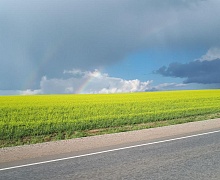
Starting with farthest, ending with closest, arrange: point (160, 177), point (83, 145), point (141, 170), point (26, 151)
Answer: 1. point (83, 145)
2. point (26, 151)
3. point (141, 170)
4. point (160, 177)

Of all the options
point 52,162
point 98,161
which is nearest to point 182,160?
point 98,161

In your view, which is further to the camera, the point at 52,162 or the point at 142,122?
the point at 142,122

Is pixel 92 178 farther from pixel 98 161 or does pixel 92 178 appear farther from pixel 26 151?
pixel 26 151

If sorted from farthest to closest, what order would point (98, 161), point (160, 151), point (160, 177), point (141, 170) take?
point (160, 151), point (98, 161), point (141, 170), point (160, 177)

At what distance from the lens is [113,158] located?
7.63 meters

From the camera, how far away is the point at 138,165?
676 cm

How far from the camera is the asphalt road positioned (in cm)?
604

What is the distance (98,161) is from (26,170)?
1655 millimetres

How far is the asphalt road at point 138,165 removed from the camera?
6.04m

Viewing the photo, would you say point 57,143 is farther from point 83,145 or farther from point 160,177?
point 160,177

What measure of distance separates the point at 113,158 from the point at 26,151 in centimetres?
A: 312

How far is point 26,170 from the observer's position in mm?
6797

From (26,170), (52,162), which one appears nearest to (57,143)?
(52,162)

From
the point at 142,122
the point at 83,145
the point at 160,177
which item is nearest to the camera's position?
the point at 160,177
